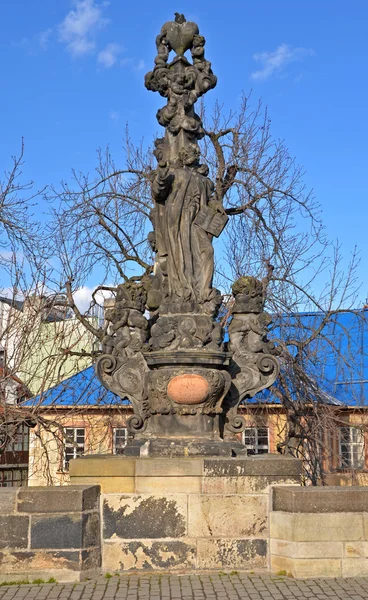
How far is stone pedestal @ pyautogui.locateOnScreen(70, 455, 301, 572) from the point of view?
775 centimetres

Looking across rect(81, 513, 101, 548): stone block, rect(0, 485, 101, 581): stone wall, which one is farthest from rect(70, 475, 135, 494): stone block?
rect(0, 485, 101, 581): stone wall

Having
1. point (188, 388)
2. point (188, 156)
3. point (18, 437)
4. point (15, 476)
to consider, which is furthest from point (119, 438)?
point (15, 476)

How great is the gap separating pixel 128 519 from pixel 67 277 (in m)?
8.81

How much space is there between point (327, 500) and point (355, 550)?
0.51 meters

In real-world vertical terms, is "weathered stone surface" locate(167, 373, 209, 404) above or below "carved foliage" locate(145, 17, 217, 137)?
below

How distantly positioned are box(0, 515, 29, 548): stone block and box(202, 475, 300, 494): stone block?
5.73 feet

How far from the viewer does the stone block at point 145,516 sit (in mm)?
7797

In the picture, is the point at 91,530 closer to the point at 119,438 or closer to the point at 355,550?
the point at 355,550

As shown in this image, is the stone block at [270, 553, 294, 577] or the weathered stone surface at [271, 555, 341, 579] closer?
the weathered stone surface at [271, 555, 341, 579]

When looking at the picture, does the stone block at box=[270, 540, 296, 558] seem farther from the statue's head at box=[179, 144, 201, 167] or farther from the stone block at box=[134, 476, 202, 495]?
the statue's head at box=[179, 144, 201, 167]

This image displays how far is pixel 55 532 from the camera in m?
7.43

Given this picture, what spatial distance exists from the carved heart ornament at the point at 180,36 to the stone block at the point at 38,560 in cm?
624

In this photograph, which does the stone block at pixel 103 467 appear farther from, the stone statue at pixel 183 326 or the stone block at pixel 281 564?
the stone block at pixel 281 564

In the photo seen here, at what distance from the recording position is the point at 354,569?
7.39 metres
